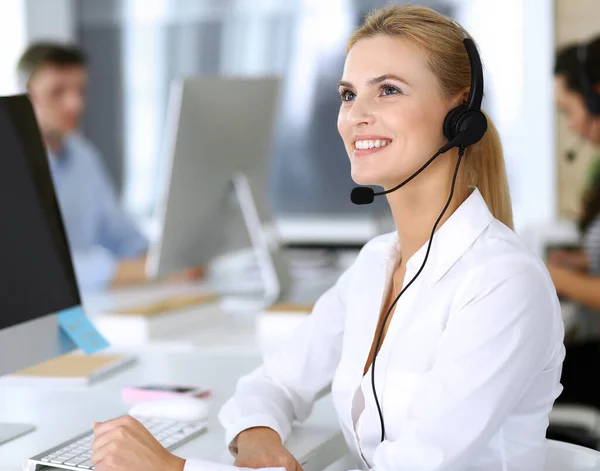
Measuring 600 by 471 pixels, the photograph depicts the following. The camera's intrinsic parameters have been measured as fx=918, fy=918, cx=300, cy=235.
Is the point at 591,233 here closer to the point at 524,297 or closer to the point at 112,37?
the point at 524,297

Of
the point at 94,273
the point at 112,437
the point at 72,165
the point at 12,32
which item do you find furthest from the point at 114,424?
the point at 12,32

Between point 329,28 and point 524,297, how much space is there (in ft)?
11.0

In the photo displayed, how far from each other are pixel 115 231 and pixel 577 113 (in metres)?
1.72

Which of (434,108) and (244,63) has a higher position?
(434,108)

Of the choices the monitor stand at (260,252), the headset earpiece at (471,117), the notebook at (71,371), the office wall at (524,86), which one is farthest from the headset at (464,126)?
the office wall at (524,86)

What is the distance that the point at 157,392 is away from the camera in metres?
1.58

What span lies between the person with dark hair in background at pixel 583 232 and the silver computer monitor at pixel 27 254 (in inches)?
69.0

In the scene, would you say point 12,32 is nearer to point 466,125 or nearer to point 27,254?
point 27,254

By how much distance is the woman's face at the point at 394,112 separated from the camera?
4.32 ft

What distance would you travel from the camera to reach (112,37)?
4.70 m

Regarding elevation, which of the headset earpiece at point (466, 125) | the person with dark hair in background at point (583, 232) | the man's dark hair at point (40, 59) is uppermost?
the headset earpiece at point (466, 125)

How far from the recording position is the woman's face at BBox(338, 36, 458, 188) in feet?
4.32

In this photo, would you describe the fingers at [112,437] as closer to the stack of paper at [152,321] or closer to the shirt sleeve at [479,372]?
the shirt sleeve at [479,372]

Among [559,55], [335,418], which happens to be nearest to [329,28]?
[559,55]
